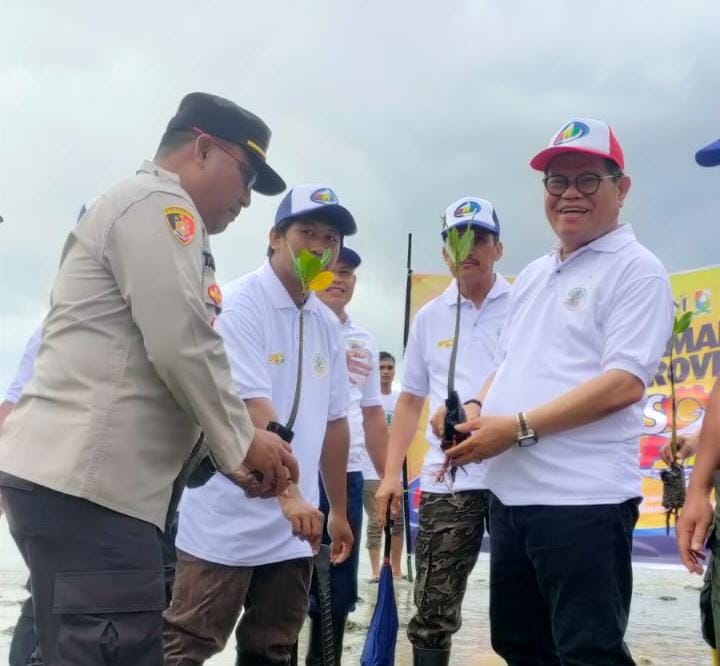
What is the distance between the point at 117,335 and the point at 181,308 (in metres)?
0.18

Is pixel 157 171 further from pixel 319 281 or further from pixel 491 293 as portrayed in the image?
pixel 491 293

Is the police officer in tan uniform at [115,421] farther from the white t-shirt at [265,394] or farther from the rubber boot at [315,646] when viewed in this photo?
the rubber boot at [315,646]

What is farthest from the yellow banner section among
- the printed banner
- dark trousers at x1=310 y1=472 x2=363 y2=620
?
dark trousers at x1=310 y1=472 x2=363 y2=620

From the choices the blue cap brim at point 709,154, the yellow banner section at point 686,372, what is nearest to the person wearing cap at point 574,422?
the blue cap brim at point 709,154

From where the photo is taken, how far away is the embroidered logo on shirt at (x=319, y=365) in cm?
319

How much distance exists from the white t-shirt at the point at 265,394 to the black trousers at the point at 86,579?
36.8 inches

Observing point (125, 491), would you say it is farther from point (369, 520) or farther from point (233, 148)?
point (369, 520)

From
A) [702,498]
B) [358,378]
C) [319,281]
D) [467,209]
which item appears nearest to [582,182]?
[319,281]

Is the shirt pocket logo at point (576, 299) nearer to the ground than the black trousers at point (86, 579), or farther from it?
farther from it

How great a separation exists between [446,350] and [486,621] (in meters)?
2.48

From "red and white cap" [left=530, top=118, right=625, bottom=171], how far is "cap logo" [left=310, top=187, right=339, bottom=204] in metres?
0.92

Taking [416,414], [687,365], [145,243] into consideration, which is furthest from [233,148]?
[687,365]

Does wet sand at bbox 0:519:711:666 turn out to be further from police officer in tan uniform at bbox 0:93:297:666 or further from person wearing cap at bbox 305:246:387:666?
police officer in tan uniform at bbox 0:93:297:666

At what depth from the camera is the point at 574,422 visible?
7.70 ft
